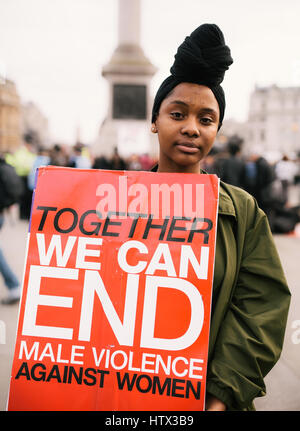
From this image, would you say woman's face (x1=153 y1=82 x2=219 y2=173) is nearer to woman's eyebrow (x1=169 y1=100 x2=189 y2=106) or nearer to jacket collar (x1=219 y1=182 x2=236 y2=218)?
woman's eyebrow (x1=169 y1=100 x2=189 y2=106)

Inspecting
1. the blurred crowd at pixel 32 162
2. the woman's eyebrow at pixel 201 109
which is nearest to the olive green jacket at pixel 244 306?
the woman's eyebrow at pixel 201 109

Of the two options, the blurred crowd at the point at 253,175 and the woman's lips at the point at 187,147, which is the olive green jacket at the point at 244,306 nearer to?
the woman's lips at the point at 187,147

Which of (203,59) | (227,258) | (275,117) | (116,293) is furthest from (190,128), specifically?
(275,117)

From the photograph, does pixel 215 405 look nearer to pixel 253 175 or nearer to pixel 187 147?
pixel 187 147

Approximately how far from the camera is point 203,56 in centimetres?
142

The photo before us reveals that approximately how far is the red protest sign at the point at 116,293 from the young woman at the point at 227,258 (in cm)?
7

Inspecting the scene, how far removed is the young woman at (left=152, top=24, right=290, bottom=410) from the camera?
1365mm

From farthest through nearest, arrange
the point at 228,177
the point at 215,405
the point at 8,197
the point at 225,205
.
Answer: the point at 228,177 → the point at 8,197 → the point at 225,205 → the point at 215,405

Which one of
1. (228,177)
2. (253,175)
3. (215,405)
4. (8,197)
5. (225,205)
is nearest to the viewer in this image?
(215,405)

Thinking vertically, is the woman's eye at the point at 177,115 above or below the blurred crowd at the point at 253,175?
below

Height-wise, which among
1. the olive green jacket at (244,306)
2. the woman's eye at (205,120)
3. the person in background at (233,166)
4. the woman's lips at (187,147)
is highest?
the person in background at (233,166)

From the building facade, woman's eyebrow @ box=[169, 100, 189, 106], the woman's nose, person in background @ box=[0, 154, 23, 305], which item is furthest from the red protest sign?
the building facade

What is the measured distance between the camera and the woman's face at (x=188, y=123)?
147cm

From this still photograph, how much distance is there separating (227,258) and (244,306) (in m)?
0.17
